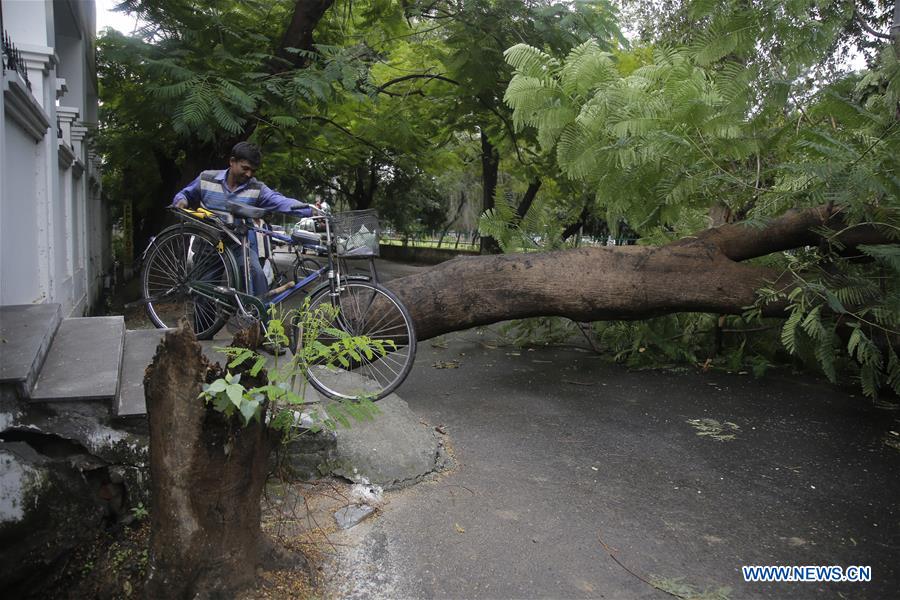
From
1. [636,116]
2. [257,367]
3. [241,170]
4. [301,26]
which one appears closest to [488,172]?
[301,26]

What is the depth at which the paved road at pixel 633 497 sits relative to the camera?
3.04m

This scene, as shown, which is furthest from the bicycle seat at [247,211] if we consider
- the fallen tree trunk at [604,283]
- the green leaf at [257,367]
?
the green leaf at [257,367]

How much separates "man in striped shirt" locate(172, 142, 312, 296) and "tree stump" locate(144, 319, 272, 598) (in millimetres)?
2348

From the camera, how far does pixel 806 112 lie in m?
5.88

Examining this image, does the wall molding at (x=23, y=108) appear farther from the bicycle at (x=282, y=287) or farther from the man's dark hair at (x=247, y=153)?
the man's dark hair at (x=247, y=153)

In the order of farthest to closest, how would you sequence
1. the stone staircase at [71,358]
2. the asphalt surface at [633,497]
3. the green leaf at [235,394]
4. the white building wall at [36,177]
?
the white building wall at [36,177] < the stone staircase at [71,358] < the asphalt surface at [633,497] < the green leaf at [235,394]

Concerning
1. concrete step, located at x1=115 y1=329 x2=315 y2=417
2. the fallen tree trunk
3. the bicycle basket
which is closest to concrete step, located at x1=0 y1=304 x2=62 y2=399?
concrete step, located at x1=115 y1=329 x2=315 y2=417

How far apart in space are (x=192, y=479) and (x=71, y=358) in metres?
1.63

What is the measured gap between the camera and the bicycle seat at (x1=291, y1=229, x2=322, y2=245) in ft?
15.0

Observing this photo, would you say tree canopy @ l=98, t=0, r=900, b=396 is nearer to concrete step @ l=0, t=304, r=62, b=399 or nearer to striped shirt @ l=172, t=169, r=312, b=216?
striped shirt @ l=172, t=169, r=312, b=216

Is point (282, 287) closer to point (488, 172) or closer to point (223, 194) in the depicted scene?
point (223, 194)

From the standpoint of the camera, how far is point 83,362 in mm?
3688

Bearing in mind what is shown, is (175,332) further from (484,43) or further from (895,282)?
(484,43)

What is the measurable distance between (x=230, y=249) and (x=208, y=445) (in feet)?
8.41
